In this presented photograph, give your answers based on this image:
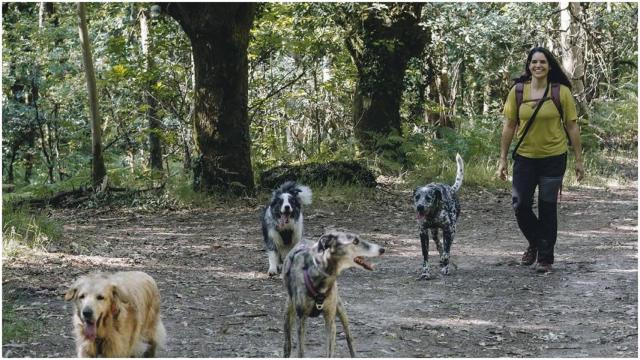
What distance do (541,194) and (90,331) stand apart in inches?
206

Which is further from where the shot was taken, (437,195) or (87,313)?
(437,195)

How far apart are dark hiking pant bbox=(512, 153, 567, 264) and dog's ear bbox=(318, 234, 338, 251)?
3541 mm

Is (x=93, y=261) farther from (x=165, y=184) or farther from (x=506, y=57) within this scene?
(x=506, y=57)

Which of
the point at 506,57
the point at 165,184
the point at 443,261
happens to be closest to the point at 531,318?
the point at 443,261

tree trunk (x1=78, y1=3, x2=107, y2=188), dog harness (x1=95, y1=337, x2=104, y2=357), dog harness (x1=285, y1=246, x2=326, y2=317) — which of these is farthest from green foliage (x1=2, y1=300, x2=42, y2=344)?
tree trunk (x1=78, y1=3, x2=107, y2=188)

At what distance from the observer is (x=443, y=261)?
830 cm

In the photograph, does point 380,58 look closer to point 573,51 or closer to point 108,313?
point 573,51

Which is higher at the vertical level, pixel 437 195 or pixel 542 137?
pixel 542 137

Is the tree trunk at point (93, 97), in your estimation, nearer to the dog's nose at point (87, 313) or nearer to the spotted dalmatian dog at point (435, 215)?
the spotted dalmatian dog at point (435, 215)

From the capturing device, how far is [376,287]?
25.6ft

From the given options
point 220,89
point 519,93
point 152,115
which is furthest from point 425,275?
point 152,115

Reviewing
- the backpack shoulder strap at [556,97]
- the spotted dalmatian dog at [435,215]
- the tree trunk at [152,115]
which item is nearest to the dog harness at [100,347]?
the spotted dalmatian dog at [435,215]

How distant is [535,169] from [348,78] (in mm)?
10032

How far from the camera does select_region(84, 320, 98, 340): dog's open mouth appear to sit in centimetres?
435
